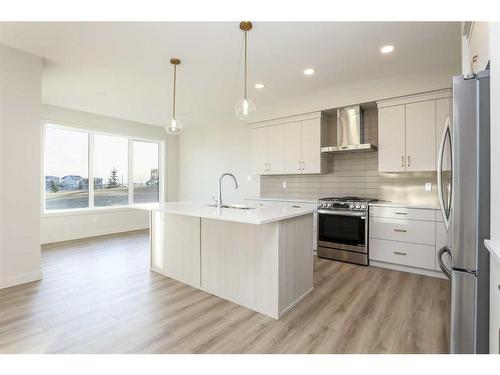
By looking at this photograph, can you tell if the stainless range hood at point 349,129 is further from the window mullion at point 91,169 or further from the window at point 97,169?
the window mullion at point 91,169

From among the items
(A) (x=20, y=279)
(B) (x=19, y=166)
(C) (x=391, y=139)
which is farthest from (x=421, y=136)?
(A) (x=20, y=279)

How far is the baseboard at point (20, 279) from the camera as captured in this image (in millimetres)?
2822

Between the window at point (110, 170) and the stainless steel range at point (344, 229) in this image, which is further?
the window at point (110, 170)

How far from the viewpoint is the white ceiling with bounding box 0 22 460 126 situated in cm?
252

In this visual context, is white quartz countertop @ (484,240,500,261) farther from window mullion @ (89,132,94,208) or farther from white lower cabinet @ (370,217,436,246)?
window mullion @ (89,132,94,208)

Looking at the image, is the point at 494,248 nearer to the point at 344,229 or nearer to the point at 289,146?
the point at 344,229

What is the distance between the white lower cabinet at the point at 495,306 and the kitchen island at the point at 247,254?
1286mm

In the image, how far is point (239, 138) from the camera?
589 cm

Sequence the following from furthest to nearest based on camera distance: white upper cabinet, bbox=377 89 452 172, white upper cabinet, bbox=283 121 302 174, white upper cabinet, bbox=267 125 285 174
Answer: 1. white upper cabinet, bbox=267 125 285 174
2. white upper cabinet, bbox=283 121 302 174
3. white upper cabinet, bbox=377 89 452 172

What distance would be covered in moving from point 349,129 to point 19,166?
4395 millimetres

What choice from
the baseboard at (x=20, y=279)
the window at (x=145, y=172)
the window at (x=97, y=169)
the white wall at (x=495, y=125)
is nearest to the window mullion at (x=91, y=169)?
the window at (x=97, y=169)

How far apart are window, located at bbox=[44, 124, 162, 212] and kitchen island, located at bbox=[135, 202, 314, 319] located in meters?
3.39

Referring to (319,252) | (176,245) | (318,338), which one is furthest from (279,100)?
(318,338)

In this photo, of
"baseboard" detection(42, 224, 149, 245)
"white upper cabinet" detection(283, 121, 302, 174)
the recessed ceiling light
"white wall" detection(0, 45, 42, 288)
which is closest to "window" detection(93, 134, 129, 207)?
"baseboard" detection(42, 224, 149, 245)
